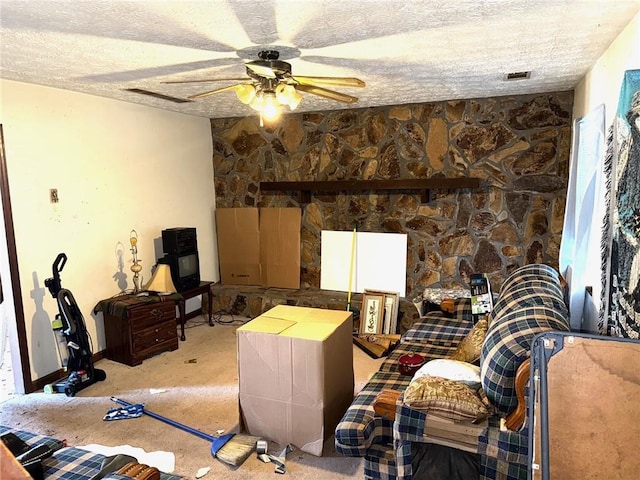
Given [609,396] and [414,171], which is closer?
[609,396]

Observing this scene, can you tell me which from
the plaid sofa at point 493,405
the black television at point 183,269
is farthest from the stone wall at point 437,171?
the plaid sofa at point 493,405

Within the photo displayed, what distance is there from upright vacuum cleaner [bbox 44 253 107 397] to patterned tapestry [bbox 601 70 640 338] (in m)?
3.26

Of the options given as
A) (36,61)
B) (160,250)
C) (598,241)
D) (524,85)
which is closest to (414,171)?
(524,85)

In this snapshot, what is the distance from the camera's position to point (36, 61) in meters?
2.53

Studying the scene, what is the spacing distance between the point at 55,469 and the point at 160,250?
123 inches

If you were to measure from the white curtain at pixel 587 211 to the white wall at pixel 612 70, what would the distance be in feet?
0.31

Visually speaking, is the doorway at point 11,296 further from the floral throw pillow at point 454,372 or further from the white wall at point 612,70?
the white wall at point 612,70

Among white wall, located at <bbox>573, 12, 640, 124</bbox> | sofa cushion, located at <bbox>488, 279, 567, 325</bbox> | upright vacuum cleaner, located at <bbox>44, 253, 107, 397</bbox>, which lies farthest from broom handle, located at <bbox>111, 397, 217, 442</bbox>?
white wall, located at <bbox>573, 12, 640, 124</bbox>

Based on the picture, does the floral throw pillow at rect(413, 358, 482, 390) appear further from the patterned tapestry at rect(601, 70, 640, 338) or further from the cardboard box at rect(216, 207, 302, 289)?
the cardboard box at rect(216, 207, 302, 289)

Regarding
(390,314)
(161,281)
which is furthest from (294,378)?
(161,281)

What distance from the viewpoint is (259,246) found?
490cm

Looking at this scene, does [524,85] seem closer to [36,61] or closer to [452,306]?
[452,306]

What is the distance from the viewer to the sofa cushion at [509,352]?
5.29 feet

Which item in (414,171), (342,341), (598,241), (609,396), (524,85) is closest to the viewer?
(609,396)
